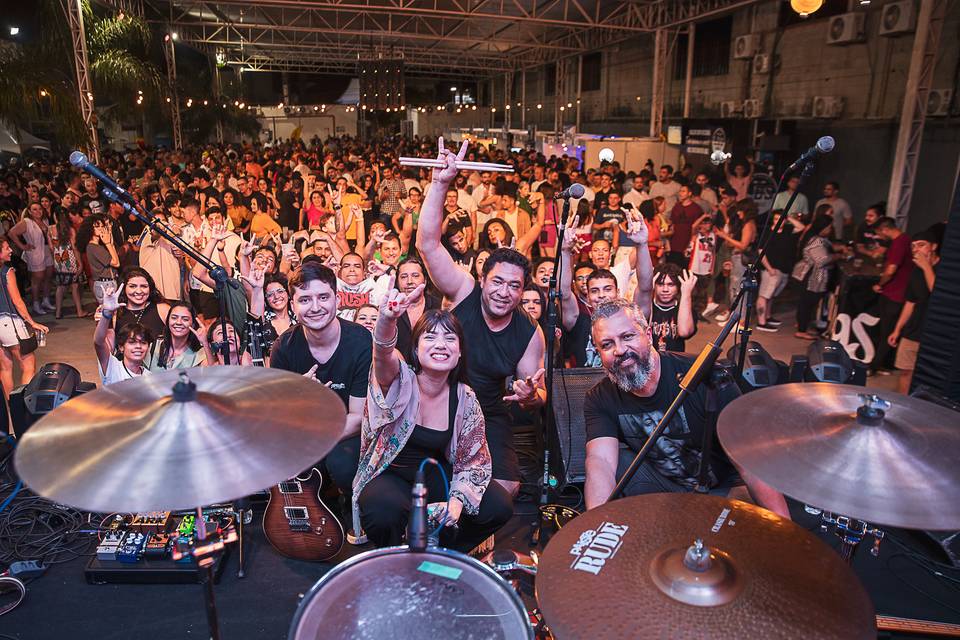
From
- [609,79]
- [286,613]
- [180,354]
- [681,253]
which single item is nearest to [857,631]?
[286,613]

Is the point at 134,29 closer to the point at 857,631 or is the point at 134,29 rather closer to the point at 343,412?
the point at 343,412

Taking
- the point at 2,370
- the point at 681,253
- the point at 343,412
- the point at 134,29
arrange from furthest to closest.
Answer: the point at 134,29 < the point at 681,253 < the point at 2,370 < the point at 343,412

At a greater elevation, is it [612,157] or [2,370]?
[612,157]

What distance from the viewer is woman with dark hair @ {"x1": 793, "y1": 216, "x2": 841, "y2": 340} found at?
7.13 m

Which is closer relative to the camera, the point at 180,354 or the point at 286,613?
the point at 286,613

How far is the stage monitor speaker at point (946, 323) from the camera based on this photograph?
4.21 m

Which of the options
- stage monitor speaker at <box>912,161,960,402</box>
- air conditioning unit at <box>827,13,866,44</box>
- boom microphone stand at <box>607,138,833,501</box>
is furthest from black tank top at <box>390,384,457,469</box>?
air conditioning unit at <box>827,13,866,44</box>

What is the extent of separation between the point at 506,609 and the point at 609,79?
75.1 feet

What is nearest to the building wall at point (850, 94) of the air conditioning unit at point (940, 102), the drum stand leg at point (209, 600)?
the air conditioning unit at point (940, 102)

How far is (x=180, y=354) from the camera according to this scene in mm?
4355

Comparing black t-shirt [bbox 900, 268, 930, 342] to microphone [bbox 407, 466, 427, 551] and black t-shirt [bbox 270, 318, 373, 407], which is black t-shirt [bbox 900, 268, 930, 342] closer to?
black t-shirt [bbox 270, 318, 373, 407]

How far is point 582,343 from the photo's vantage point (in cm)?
474

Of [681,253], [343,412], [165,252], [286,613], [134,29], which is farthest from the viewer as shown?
[134,29]

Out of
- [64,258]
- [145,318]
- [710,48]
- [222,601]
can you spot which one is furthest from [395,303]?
[710,48]
